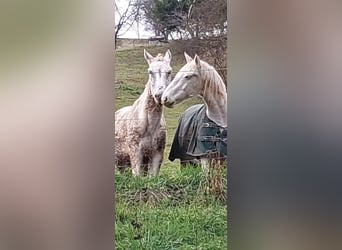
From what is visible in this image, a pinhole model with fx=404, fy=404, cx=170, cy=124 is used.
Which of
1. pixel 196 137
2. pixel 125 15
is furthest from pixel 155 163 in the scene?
pixel 125 15

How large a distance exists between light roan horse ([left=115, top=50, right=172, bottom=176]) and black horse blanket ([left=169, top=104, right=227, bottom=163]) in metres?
0.06

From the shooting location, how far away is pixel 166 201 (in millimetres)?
1454

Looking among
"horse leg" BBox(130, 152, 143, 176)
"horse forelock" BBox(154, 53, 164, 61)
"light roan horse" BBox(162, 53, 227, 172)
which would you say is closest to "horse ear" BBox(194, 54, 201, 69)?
"light roan horse" BBox(162, 53, 227, 172)

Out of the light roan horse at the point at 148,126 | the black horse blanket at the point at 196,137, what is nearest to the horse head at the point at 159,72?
the light roan horse at the point at 148,126

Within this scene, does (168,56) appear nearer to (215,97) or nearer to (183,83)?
(183,83)

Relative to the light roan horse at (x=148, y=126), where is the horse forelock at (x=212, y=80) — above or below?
above

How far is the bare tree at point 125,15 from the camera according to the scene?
1406mm

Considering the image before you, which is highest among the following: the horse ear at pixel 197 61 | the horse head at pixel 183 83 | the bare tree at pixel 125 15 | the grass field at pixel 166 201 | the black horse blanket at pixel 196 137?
the bare tree at pixel 125 15

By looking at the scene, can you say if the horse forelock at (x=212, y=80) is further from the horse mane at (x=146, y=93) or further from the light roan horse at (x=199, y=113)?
the horse mane at (x=146, y=93)

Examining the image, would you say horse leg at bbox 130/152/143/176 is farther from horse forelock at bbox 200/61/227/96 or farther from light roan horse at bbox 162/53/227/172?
horse forelock at bbox 200/61/227/96

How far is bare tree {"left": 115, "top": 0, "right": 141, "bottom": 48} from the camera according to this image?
4.61 feet

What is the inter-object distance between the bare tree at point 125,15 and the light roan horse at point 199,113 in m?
0.24
